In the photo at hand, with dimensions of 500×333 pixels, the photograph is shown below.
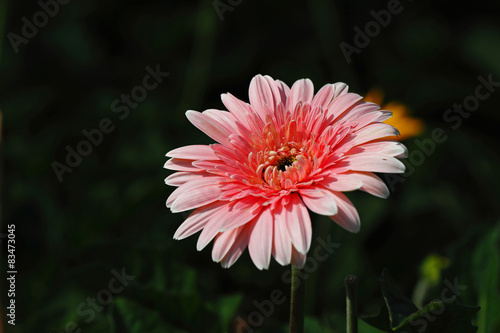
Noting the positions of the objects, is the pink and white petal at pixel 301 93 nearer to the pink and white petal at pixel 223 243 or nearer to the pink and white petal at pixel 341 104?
the pink and white petal at pixel 341 104

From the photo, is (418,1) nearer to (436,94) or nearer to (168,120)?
(436,94)

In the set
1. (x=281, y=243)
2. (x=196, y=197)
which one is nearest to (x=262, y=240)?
(x=281, y=243)

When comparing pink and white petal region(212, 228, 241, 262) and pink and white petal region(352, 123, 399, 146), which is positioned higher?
pink and white petal region(352, 123, 399, 146)

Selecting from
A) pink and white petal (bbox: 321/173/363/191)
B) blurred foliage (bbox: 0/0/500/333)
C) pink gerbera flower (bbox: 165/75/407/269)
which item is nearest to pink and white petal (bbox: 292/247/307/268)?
pink gerbera flower (bbox: 165/75/407/269)

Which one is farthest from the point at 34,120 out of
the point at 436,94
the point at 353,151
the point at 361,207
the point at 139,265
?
the point at 353,151

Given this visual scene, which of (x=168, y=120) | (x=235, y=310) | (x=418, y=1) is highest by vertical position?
(x=418, y=1)

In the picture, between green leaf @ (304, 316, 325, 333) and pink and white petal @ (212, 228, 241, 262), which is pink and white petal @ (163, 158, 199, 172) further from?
green leaf @ (304, 316, 325, 333)

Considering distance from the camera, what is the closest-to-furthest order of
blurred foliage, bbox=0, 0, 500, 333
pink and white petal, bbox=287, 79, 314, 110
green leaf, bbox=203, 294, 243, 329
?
1. pink and white petal, bbox=287, 79, 314, 110
2. green leaf, bbox=203, 294, 243, 329
3. blurred foliage, bbox=0, 0, 500, 333

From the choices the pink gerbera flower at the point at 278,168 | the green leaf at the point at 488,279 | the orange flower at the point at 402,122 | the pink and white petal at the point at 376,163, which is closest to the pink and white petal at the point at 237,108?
the pink gerbera flower at the point at 278,168
